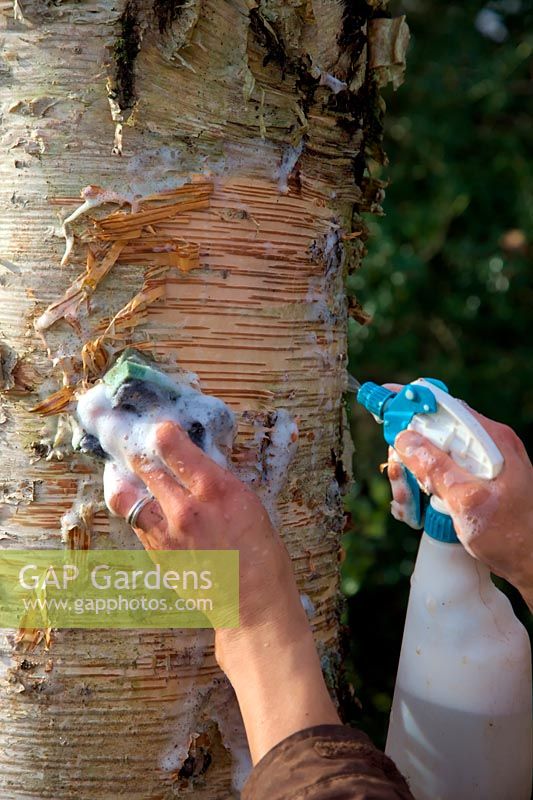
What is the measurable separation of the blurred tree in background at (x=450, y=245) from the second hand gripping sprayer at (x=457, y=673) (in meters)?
1.74

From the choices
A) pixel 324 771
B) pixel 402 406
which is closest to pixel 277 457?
pixel 402 406

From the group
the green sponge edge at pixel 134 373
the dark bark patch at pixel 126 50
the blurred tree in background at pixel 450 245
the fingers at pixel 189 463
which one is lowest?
the blurred tree in background at pixel 450 245

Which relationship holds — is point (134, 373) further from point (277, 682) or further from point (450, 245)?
point (450, 245)

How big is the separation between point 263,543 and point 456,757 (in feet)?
1.30

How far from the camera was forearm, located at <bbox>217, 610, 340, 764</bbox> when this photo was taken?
2.94 feet

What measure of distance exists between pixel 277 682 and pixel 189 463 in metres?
0.25

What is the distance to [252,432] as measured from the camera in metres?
1.11

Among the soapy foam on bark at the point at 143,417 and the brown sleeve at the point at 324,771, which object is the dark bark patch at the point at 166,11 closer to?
the soapy foam on bark at the point at 143,417

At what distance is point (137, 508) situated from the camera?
986 millimetres

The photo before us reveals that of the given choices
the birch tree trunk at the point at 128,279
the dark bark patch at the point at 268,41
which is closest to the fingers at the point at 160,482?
the birch tree trunk at the point at 128,279

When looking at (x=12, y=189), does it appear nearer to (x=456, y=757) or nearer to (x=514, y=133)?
(x=456, y=757)

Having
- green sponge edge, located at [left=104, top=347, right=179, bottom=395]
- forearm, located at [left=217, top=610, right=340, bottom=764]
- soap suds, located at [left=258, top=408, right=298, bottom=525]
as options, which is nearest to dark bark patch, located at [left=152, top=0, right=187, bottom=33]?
green sponge edge, located at [left=104, top=347, right=179, bottom=395]

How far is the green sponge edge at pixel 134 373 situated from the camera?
3.31 feet

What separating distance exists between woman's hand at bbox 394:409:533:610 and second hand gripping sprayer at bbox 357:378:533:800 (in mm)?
56
